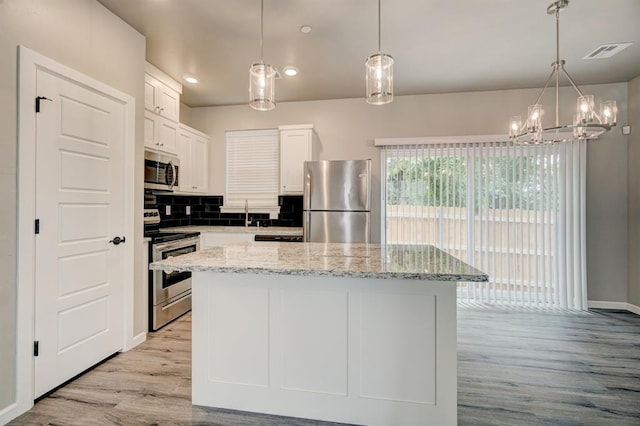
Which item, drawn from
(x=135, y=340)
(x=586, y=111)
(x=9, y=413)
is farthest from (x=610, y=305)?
(x=9, y=413)

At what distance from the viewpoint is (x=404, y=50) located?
3012 millimetres

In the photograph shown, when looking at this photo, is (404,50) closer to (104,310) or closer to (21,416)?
(104,310)

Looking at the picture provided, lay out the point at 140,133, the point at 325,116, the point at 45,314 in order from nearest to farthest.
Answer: the point at 45,314, the point at 140,133, the point at 325,116

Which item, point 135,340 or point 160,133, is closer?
point 135,340

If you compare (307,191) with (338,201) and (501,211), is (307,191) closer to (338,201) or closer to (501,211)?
(338,201)

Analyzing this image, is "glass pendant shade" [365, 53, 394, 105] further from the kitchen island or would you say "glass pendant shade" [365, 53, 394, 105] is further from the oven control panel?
the oven control panel

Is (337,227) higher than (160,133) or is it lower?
lower

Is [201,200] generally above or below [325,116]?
below

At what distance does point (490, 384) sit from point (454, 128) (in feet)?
9.87

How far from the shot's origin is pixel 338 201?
3693 mm

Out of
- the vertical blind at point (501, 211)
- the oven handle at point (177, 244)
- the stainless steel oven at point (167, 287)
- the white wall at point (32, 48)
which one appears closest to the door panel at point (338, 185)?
the vertical blind at point (501, 211)

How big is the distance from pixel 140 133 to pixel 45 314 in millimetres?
1493

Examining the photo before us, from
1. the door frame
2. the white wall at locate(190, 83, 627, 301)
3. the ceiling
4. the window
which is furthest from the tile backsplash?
the door frame

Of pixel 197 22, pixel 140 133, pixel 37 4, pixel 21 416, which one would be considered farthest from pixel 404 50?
pixel 21 416
